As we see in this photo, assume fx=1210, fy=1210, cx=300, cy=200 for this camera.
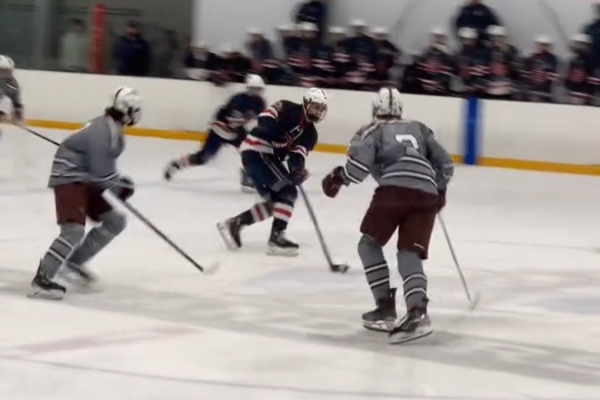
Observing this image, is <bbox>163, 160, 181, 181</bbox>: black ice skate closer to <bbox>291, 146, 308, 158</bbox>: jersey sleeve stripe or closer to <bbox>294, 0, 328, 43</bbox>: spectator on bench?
<bbox>291, 146, 308, 158</bbox>: jersey sleeve stripe

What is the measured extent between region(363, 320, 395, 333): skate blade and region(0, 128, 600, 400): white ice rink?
2.0 inches

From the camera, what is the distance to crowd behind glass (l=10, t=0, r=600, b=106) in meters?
11.7

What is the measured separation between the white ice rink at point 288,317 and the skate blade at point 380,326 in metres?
0.05

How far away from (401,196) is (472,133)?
6.94 m

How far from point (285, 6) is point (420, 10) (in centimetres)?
162

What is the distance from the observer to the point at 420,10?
1352cm

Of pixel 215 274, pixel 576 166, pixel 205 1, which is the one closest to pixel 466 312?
pixel 215 274

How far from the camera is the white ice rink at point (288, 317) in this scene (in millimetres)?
3920

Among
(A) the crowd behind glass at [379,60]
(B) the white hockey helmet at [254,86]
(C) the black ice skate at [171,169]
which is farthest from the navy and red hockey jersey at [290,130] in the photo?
(A) the crowd behind glass at [379,60]

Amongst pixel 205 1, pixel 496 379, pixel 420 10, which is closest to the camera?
pixel 496 379

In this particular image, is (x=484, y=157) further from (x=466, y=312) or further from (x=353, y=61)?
(x=466, y=312)

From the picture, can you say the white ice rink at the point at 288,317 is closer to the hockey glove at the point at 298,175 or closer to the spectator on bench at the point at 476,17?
the hockey glove at the point at 298,175

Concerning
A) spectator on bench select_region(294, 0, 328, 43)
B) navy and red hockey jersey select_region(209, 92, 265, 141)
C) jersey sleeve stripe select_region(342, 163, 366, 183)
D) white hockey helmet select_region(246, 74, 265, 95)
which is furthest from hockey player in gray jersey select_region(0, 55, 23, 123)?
spectator on bench select_region(294, 0, 328, 43)

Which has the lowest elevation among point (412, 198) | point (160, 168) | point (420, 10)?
point (160, 168)
